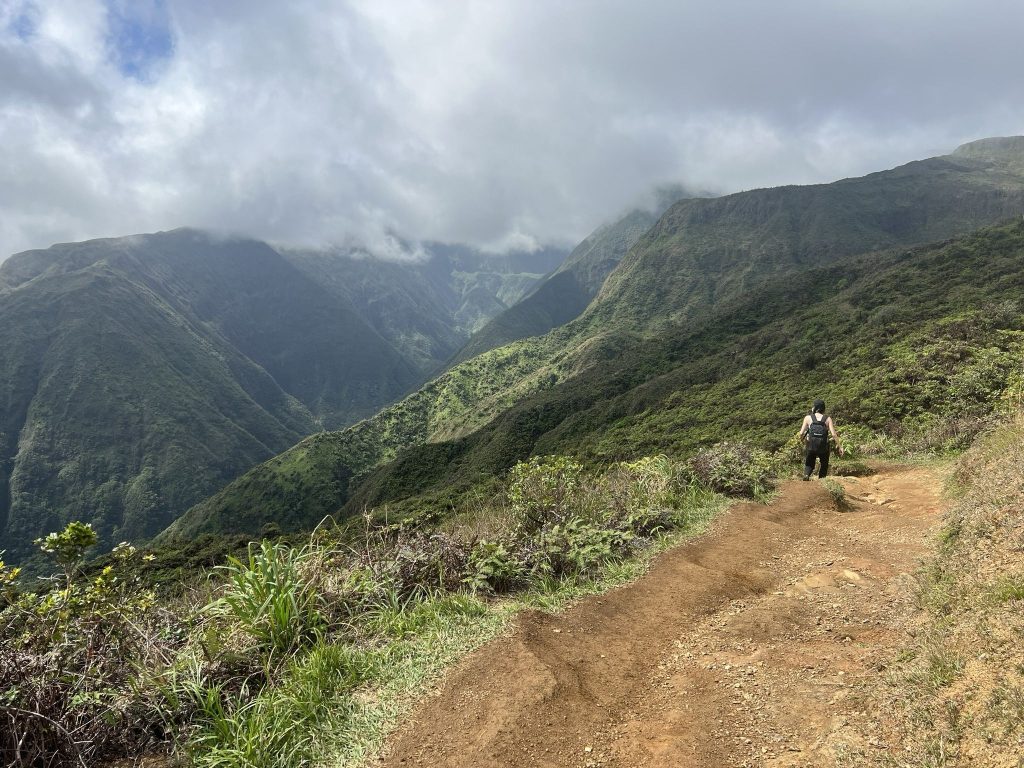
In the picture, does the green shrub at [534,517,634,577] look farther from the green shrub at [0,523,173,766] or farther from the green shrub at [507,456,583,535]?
the green shrub at [0,523,173,766]

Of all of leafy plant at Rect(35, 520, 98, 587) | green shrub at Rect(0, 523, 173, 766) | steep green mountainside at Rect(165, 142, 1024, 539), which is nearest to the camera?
green shrub at Rect(0, 523, 173, 766)

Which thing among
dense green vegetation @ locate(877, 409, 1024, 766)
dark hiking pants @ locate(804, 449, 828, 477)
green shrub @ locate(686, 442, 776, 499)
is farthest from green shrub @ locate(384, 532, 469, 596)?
dark hiking pants @ locate(804, 449, 828, 477)

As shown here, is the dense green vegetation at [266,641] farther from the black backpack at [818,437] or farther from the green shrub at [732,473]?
the black backpack at [818,437]

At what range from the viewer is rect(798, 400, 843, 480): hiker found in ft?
36.8

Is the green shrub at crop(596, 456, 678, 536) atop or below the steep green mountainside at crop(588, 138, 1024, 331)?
below

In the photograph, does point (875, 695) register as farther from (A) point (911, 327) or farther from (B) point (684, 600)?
(A) point (911, 327)

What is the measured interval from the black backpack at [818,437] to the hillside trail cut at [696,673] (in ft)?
14.1

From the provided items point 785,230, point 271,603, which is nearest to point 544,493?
point 271,603

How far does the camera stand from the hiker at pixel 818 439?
36.8 ft

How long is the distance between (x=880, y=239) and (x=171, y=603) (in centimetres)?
19629

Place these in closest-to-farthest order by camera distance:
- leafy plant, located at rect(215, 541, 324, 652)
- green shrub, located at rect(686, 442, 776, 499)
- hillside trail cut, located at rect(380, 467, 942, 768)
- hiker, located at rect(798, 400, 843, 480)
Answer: hillside trail cut, located at rect(380, 467, 942, 768), leafy plant, located at rect(215, 541, 324, 652), green shrub, located at rect(686, 442, 776, 499), hiker, located at rect(798, 400, 843, 480)

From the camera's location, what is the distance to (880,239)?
155 m

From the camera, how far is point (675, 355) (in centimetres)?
9244

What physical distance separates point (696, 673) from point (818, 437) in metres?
8.74
